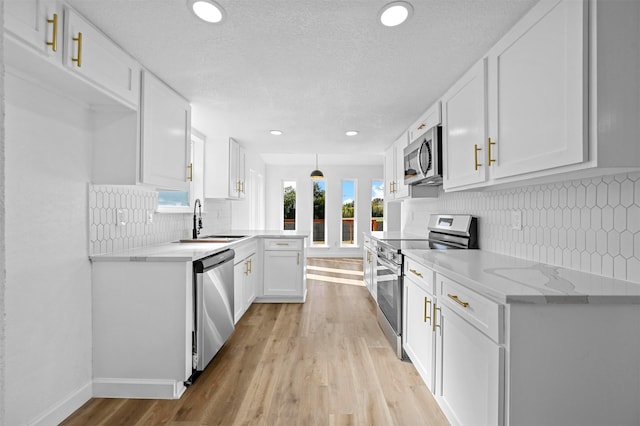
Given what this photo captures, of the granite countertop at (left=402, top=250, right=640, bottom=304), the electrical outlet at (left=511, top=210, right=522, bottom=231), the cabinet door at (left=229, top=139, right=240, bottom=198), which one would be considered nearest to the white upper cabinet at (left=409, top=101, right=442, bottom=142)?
the electrical outlet at (left=511, top=210, right=522, bottom=231)

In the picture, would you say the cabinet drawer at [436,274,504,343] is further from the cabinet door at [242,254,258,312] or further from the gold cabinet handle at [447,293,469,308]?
the cabinet door at [242,254,258,312]

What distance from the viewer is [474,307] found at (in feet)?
4.76

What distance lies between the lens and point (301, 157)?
7.52m

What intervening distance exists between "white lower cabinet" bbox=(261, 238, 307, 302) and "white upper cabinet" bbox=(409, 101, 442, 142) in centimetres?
194

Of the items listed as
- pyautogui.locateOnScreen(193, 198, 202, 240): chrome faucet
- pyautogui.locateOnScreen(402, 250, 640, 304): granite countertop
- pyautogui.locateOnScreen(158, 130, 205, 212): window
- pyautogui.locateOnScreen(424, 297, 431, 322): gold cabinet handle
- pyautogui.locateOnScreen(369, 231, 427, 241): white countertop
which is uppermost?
pyautogui.locateOnScreen(158, 130, 205, 212): window

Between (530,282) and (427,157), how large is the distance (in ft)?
5.39

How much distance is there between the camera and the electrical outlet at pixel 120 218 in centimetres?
240

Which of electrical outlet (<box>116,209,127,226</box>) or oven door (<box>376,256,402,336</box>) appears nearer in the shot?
electrical outlet (<box>116,209,127,226</box>)

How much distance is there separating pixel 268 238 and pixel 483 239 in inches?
98.9

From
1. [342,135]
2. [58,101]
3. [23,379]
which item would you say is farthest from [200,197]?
[23,379]

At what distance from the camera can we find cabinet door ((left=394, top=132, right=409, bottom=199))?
390 cm

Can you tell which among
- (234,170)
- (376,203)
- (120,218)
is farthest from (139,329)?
(376,203)

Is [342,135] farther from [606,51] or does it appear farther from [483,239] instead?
[606,51]

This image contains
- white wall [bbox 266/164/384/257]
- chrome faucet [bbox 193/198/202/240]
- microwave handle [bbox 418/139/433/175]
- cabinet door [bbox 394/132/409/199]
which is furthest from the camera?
white wall [bbox 266/164/384/257]
